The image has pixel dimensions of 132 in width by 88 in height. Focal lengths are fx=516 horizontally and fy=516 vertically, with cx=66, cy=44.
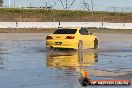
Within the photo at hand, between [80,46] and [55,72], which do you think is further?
A: [80,46]

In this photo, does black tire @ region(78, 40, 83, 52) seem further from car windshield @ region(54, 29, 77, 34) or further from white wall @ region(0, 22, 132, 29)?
white wall @ region(0, 22, 132, 29)

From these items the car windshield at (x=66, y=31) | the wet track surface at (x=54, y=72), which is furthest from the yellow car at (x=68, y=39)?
the wet track surface at (x=54, y=72)

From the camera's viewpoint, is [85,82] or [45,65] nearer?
[85,82]

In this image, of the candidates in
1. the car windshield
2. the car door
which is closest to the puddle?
the car windshield

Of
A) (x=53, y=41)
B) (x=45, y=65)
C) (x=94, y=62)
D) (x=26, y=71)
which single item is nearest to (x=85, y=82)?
(x=26, y=71)

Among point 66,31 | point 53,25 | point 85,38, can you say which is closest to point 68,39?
point 66,31

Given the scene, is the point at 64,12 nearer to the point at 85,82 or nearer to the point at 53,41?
the point at 53,41

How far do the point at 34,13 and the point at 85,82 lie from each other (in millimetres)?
75210

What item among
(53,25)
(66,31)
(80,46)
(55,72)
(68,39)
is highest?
(53,25)

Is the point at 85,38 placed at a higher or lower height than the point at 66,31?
lower

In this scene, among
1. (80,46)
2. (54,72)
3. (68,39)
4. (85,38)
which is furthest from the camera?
(85,38)

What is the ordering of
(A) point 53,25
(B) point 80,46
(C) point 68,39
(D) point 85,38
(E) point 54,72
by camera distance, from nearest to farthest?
1. (E) point 54,72
2. (C) point 68,39
3. (B) point 80,46
4. (D) point 85,38
5. (A) point 53,25

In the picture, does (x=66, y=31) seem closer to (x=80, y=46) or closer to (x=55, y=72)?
(x=80, y=46)

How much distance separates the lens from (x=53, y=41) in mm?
27812
